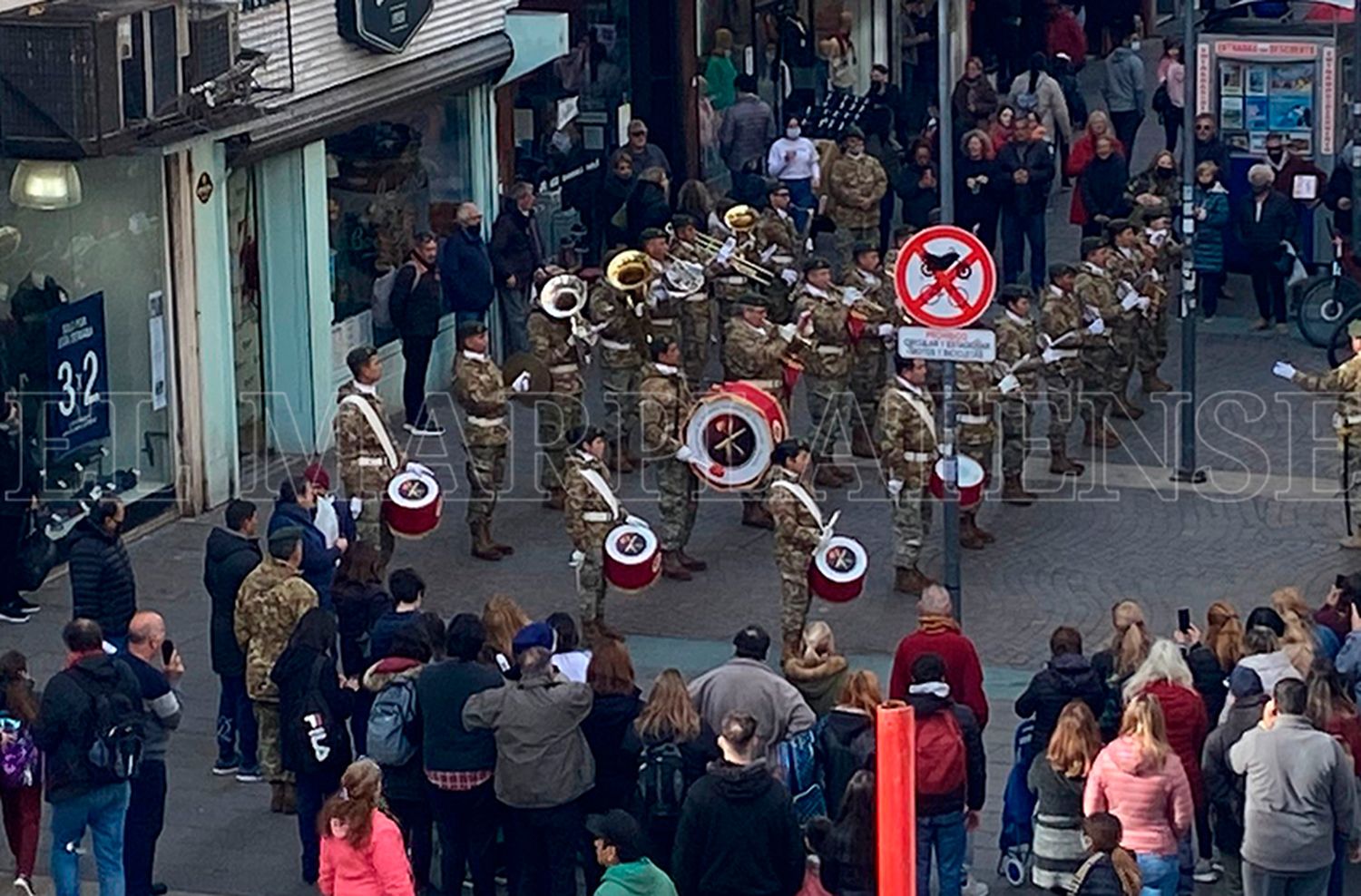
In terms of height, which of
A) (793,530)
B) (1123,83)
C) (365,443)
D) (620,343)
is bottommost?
(793,530)

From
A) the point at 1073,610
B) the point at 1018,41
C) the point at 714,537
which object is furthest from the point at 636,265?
the point at 1018,41

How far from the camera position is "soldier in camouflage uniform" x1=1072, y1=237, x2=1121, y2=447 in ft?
66.8

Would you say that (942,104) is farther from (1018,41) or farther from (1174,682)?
(1018,41)

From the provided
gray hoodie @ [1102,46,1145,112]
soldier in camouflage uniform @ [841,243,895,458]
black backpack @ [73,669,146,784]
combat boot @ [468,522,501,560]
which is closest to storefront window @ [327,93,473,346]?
combat boot @ [468,522,501,560]

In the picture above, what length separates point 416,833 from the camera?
13.2 m

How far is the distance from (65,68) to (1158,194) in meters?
10.0

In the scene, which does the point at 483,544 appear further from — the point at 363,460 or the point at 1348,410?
the point at 1348,410

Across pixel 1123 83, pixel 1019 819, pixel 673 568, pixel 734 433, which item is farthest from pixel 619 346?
pixel 1123 83

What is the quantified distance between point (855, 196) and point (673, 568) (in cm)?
764

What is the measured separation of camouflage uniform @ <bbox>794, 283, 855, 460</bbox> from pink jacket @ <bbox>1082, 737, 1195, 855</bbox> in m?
7.77

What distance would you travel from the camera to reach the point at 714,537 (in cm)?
1923

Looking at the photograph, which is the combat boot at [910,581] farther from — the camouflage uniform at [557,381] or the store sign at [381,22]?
the store sign at [381,22]

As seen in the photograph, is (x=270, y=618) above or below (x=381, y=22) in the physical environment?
below

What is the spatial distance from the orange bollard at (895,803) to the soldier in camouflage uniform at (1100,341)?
12.9 meters
